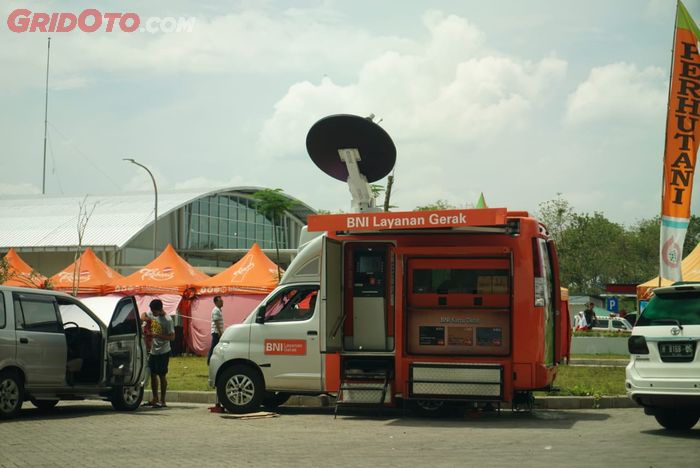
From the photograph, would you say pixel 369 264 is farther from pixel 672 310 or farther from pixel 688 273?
pixel 688 273

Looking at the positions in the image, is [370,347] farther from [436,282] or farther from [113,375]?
[113,375]

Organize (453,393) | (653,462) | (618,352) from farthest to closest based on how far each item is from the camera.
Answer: (618,352) → (453,393) → (653,462)

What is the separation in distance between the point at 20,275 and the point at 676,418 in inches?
1225

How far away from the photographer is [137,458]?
32.6ft

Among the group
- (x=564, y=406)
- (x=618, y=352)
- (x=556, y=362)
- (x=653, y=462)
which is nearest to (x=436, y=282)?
(x=556, y=362)

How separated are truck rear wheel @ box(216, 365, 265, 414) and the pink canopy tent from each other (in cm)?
1811

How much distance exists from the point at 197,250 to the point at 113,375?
191 ft

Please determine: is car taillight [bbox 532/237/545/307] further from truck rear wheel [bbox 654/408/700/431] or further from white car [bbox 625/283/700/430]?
truck rear wheel [bbox 654/408/700/431]

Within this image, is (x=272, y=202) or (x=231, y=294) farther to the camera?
(x=272, y=202)

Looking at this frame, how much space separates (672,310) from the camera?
38.5ft

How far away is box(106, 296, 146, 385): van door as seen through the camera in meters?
15.7

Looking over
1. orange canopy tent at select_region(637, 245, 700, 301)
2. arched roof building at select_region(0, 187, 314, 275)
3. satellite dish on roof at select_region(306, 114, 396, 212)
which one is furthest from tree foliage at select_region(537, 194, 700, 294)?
satellite dish on roof at select_region(306, 114, 396, 212)

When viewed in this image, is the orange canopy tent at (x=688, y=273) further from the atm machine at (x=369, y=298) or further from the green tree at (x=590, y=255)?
the green tree at (x=590, y=255)

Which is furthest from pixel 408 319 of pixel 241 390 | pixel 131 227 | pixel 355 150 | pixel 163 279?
pixel 131 227
